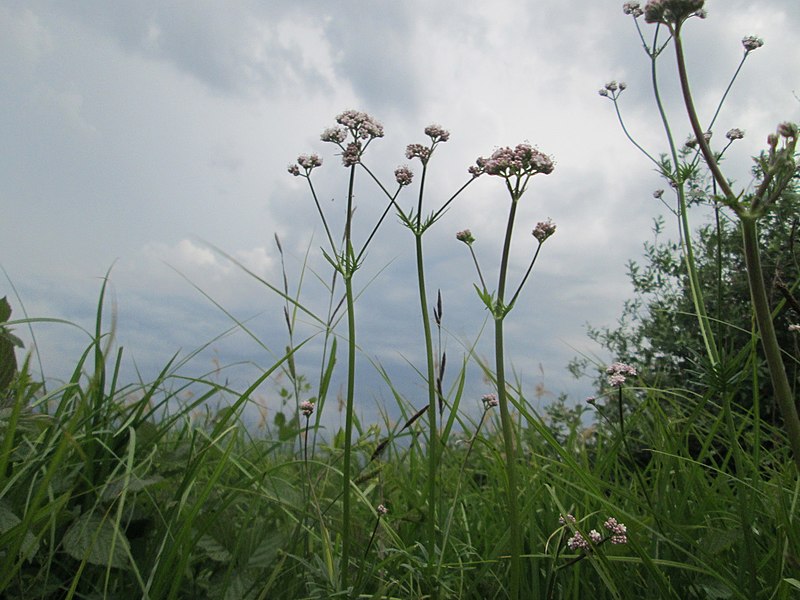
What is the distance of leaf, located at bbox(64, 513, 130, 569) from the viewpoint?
1967mm

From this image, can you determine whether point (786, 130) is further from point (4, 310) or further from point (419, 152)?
point (4, 310)

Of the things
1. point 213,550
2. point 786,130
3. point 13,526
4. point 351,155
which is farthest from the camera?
point 351,155

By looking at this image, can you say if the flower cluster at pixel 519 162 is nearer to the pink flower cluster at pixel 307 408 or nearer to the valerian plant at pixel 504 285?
the valerian plant at pixel 504 285

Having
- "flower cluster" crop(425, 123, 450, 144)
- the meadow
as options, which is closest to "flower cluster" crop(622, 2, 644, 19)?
the meadow

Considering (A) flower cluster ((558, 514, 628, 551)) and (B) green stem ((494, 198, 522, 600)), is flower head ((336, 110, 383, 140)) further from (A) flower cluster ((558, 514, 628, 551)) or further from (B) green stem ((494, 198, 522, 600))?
(A) flower cluster ((558, 514, 628, 551))

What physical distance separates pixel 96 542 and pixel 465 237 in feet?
5.05

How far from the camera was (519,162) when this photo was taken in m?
1.87

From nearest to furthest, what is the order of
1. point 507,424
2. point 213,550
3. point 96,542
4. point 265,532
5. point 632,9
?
point 507,424 < point 96,542 < point 213,550 < point 265,532 < point 632,9

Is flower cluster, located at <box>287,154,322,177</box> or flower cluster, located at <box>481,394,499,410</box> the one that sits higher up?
flower cluster, located at <box>287,154,322,177</box>

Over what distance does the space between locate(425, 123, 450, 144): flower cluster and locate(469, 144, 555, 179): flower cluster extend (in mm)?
554

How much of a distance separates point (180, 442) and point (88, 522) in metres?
0.64

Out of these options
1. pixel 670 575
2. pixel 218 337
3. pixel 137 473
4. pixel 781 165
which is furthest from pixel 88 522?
pixel 781 165

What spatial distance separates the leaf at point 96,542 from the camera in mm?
1967

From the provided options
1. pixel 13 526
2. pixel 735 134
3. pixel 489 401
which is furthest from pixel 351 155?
pixel 735 134
